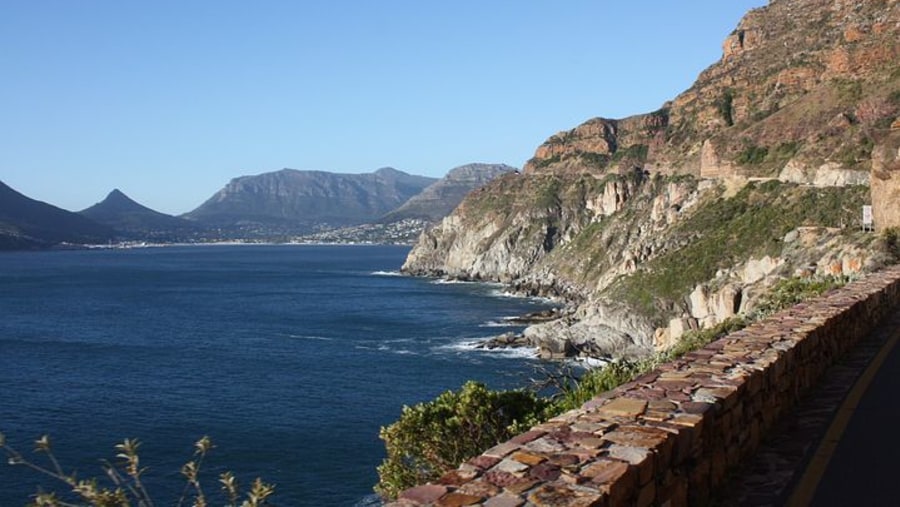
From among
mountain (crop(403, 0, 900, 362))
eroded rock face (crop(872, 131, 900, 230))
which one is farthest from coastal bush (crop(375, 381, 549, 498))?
eroded rock face (crop(872, 131, 900, 230))

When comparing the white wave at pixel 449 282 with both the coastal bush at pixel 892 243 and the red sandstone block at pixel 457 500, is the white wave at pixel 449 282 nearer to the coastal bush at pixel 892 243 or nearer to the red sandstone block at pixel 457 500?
the coastal bush at pixel 892 243

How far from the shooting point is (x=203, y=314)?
90.6m

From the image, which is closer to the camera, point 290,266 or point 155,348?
point 155,348

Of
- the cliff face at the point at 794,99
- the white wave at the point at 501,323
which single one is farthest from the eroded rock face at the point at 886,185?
the white wave at the point at 501,323

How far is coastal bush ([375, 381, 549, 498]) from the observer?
14.3m

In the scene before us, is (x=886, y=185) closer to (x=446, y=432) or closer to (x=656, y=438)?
(x=446, y=432)

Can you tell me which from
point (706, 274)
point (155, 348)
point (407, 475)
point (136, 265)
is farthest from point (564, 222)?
point (407, 475)

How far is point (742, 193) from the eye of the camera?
72625 millimetres

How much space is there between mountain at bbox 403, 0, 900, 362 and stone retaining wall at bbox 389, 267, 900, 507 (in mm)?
18188

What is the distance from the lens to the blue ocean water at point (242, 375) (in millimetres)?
33844

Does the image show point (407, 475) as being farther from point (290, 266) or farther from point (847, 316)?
point (290, 266)

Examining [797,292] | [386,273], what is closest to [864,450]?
[797,292]

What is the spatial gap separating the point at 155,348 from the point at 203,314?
25.2 metres

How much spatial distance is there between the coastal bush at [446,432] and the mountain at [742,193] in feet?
50.3
